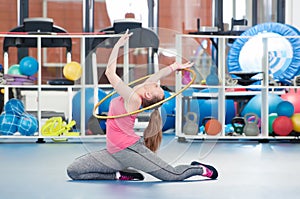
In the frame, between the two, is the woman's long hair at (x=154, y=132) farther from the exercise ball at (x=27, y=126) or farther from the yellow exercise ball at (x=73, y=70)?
the exercise ball at (x=27, y=126)

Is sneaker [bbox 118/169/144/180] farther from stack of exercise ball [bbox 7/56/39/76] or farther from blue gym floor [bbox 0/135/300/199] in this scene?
stack of exercise ball [bbox 7/56/39/76]

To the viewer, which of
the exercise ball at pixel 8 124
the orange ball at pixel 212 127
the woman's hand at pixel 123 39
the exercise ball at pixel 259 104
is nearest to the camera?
the woman's hand at pixel 123 39

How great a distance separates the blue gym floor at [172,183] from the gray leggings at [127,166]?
5cm

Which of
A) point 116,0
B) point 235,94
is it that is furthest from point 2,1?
point 235,94

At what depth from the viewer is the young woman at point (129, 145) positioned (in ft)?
10.7

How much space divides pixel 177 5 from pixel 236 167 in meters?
5.71

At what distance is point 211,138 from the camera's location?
4035 mm

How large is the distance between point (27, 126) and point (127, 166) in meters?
2.82

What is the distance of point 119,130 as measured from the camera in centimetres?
332

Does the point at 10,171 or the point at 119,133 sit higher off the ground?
the point at 119,133

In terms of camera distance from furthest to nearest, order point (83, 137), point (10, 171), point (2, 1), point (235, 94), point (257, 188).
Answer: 1. point (2, 1)
2. point (235, 94)
3. point (10, 171)
4. point (83, 137)
5. point (257, 188)

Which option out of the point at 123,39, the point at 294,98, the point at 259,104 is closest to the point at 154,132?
the point at 123,39

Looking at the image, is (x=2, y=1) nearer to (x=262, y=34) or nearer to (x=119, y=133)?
(x=262, y=34)

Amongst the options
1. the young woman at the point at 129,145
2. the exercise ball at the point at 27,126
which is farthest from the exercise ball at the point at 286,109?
the young woman at the point at 129,145
